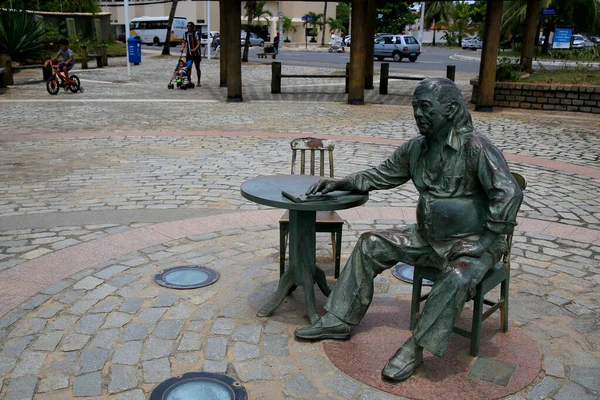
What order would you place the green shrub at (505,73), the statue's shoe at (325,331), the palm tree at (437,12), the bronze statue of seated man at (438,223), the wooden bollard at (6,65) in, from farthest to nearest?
1. the palm tree at (437,12)
2. the wooden bollard at (6,65)
3. the green shrub at (505,73)
4. the statue's shoe at (325,331)
5. the bronze statue of seated man at (438,223)

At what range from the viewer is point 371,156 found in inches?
338

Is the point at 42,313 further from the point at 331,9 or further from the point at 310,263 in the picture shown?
the point at 331,9

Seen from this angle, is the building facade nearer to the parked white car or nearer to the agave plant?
the parked white car

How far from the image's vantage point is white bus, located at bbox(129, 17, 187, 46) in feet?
157

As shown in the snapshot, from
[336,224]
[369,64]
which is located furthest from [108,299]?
[369,64]

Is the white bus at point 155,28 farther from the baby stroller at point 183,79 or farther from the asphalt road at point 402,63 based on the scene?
the baby stroller at point 183,79

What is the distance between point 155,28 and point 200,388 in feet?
164

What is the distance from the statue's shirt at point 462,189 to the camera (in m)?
3.05

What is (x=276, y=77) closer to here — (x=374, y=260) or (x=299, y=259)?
(x=299, y=259)

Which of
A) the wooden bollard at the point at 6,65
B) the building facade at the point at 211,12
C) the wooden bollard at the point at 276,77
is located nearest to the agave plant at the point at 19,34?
the wooden bollard at the point at 6,65

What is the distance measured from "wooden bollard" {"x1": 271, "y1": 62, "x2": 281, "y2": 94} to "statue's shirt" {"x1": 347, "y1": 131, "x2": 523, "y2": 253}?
13120mm

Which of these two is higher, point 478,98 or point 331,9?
point 331,9

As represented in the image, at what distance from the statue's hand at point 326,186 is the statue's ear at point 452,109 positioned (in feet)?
2.59

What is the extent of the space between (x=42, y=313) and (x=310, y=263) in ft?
5.72
